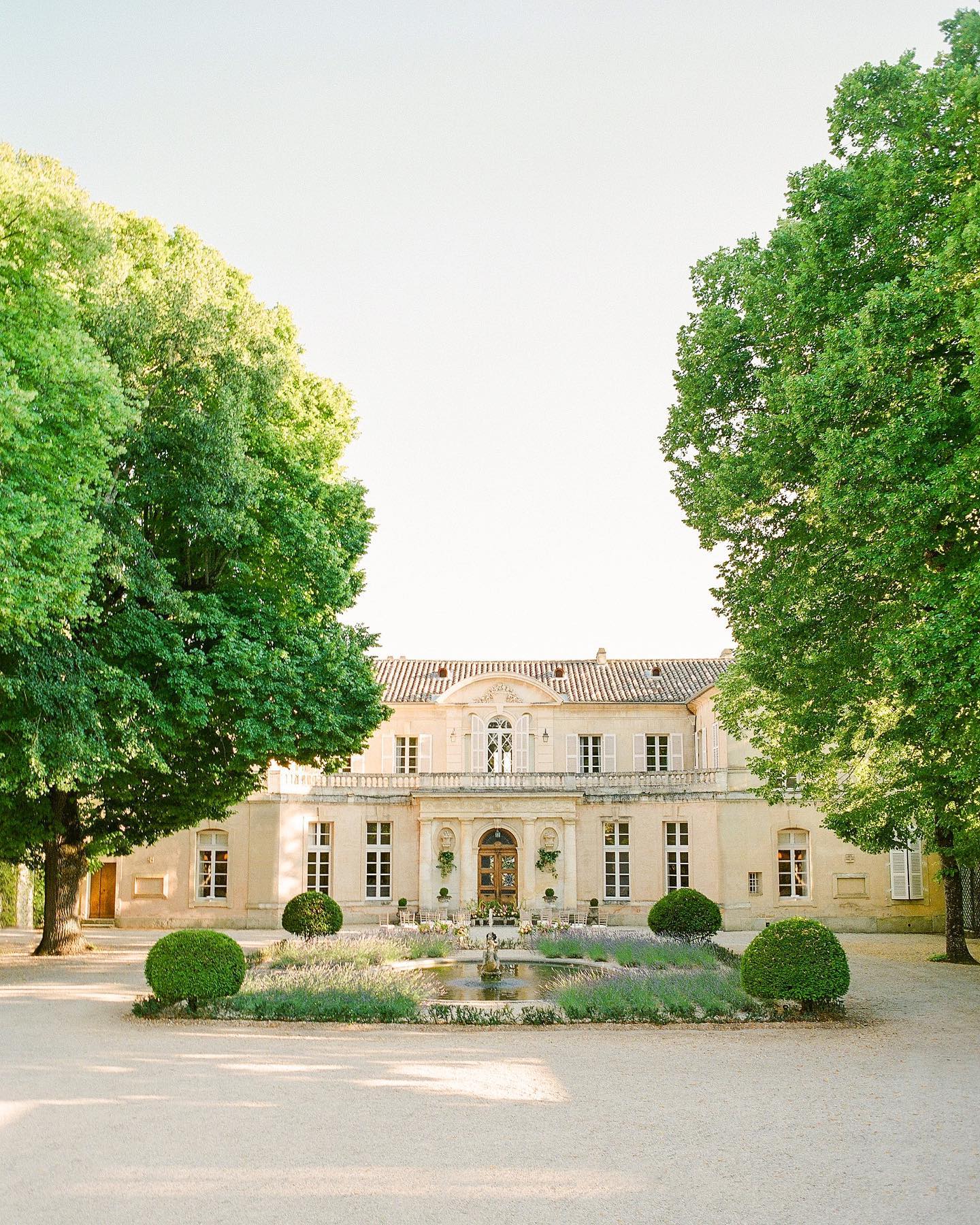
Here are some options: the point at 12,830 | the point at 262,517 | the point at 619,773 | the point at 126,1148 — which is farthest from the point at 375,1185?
the point at 619,773

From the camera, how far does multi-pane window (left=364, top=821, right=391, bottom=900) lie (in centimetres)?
3112

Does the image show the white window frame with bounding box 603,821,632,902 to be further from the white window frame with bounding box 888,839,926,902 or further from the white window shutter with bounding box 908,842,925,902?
the white window shutter with bounding box 908,842,925,902

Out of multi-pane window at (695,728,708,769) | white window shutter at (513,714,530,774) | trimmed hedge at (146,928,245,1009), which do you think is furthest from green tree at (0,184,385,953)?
multi-pane window at (695,728,708,769)

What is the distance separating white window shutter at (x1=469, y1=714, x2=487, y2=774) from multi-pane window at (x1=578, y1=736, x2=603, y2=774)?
9.75ft

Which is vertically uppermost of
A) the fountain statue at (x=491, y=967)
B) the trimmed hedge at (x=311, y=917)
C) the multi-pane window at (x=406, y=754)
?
the multi-pane window at (x=406, y=754)

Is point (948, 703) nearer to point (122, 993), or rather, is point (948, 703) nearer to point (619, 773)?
point (122, 993)

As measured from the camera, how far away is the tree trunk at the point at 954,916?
70.3ft

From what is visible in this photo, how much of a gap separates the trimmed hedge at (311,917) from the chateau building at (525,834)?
7396 mm

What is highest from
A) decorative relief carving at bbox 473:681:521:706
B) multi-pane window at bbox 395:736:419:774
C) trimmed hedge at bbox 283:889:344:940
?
decorative relief carving at bbox 473:681:521:706

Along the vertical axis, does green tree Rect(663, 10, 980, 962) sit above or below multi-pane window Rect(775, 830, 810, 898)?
above

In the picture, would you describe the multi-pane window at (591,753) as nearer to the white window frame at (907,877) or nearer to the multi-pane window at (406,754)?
the multi-pane window at (406,754)

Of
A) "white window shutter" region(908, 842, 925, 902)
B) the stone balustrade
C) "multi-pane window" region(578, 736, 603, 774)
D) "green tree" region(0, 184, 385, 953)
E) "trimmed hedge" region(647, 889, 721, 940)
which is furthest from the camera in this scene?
"multi-pane window" region(578, 736, 603, 774)

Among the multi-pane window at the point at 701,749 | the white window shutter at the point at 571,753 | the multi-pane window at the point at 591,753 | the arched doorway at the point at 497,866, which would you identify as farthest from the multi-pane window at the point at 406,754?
the multi-pane window at the point at 701,749

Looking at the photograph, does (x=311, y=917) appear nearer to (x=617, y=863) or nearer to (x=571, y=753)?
(x=617, y=863)
